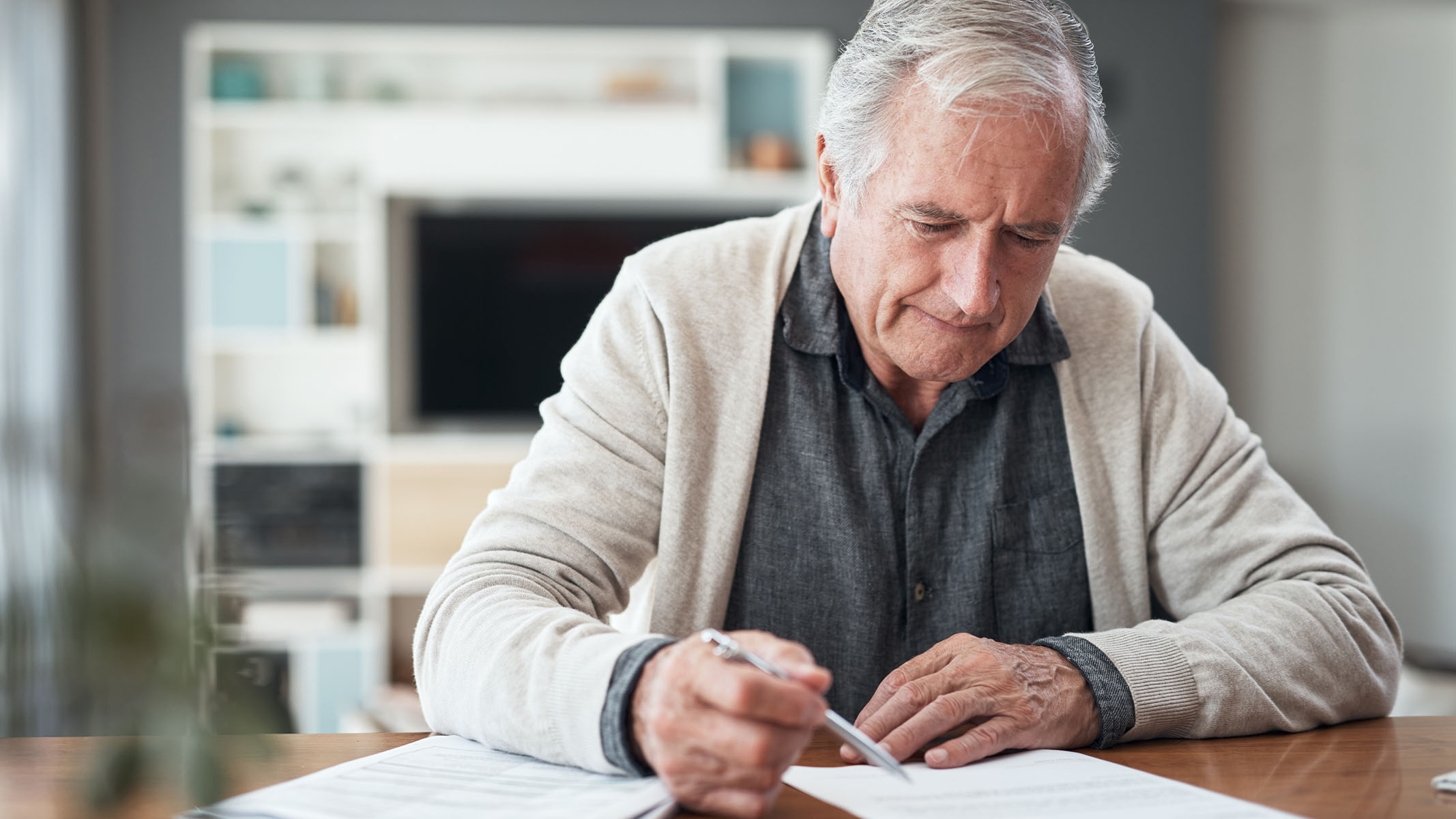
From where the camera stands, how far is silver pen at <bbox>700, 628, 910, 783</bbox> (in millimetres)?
694

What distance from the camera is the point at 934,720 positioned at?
0.82 meters

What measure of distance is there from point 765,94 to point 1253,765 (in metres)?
3.82

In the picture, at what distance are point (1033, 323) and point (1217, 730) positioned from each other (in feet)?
1.47

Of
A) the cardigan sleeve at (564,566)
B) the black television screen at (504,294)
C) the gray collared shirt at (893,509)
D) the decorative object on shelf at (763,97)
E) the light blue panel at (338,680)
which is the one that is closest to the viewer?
the cardigan sleeve at (564,566)

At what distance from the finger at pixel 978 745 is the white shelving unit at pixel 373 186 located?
3.15 m

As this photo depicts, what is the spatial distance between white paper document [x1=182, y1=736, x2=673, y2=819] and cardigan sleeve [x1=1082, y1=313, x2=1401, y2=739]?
418 millimetres

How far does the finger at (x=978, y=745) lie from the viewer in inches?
31.2

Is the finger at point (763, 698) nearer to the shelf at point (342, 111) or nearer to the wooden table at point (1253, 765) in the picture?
the wooden table at point (1253, 765)

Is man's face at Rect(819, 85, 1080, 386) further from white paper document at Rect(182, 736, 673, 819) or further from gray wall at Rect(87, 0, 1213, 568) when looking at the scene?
gray wall at Rect(87, 0, 1213, 568)

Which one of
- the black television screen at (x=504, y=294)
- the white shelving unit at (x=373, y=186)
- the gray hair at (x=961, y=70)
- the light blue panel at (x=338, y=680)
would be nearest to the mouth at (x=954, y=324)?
the gray hair at (x=961, y=70)

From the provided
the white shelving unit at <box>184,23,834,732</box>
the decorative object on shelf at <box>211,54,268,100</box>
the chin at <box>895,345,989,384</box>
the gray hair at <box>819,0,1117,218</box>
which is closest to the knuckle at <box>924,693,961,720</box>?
the chin at <box>895,345,989,384</box>

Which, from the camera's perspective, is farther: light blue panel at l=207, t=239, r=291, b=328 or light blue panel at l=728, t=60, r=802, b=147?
light blue panel at l=728, t=60, r=802, b=147

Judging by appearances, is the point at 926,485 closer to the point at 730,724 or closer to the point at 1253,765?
the point at 1253,765

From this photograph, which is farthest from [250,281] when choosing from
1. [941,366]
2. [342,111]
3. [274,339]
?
[941,366]
